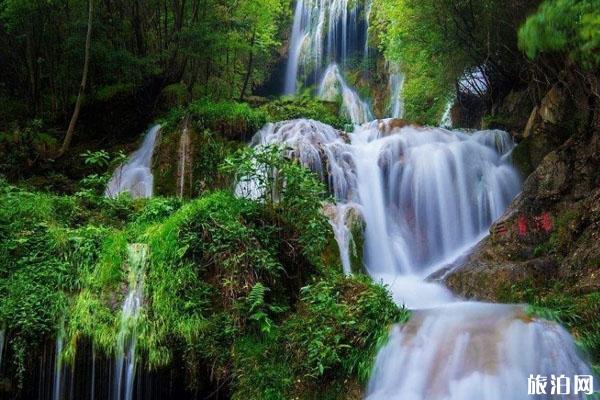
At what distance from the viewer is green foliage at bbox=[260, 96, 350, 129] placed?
45.7 ft

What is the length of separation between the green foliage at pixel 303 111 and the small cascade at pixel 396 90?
248 cm

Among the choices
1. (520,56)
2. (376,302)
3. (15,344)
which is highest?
(520,56)

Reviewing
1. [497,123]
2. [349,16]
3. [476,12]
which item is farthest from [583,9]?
[349,16]

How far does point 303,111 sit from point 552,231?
8.92 meters

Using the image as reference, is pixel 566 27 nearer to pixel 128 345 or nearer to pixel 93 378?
pixel 128 345

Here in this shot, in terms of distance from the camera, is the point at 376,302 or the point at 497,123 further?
the point at 497,123

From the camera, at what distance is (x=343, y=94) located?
23422 millimetres

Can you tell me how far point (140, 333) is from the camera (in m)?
5.26

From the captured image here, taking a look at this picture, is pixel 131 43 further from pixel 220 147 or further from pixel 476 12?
pixel 476 12

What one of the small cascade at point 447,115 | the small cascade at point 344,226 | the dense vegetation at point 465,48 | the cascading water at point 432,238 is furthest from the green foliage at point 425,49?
the small cascade at point 344,226

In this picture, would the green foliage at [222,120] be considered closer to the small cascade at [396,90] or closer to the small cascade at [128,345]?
the small cascade at [128,345]

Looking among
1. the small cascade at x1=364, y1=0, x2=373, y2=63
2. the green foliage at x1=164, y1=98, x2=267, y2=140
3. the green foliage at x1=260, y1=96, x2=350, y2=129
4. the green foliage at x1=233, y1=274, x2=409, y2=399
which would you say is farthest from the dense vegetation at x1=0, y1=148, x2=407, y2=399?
the small cascade at x1=364, y1=0, x2=373, y2=63

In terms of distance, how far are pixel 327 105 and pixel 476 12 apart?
9.61m

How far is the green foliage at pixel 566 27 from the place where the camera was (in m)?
3.41
